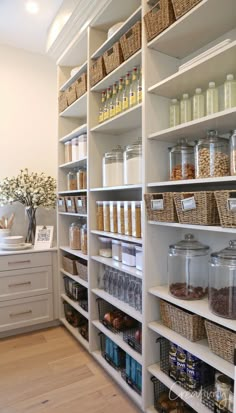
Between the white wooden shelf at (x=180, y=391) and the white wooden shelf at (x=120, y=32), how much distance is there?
200cm

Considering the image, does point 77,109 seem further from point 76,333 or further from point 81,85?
point 76,333

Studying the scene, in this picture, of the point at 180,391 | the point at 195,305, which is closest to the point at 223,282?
the point at 195,305

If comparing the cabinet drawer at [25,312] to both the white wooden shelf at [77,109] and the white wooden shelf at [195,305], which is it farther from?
the white wooden shelf at [77,109]

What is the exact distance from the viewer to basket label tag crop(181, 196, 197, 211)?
4.02 ft

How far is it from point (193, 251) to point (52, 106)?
246 cm

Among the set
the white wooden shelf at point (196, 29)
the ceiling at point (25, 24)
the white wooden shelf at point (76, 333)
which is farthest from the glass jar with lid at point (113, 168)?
the ceiling at point (25, 24)

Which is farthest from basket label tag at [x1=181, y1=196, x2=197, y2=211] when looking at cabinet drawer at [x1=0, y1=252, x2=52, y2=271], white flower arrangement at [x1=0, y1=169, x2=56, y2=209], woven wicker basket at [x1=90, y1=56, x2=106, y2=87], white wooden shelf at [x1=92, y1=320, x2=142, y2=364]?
white flower arrangement at [x1=0, y1=169, x2=56, y2=209]

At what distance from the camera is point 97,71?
6.49 feet

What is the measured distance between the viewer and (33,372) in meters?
2.00

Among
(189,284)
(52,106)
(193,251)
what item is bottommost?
(189,284)

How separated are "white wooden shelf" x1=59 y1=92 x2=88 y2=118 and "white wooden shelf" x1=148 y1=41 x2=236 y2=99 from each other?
875mm

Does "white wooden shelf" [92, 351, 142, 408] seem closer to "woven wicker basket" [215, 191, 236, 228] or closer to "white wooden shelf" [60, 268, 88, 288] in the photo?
"white wooden shelf" [60, 268, 88, 288]

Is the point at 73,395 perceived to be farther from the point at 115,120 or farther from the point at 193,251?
the point at 115,120

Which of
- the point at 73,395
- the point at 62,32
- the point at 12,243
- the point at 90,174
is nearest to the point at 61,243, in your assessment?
the point at 12,243
